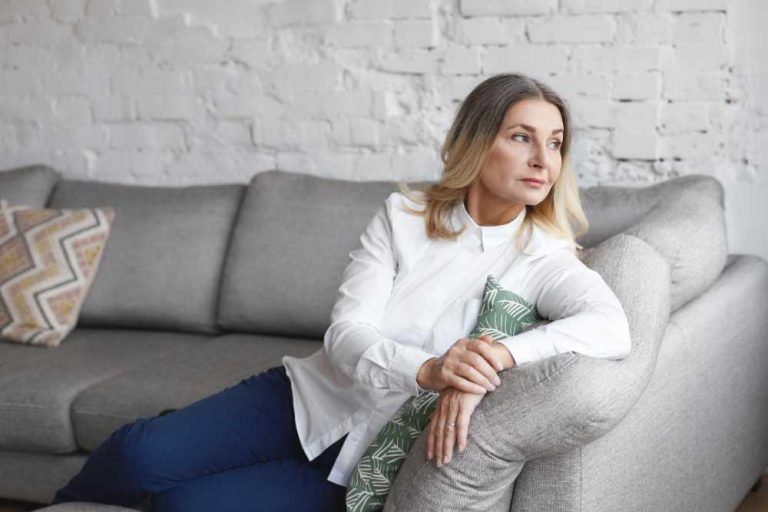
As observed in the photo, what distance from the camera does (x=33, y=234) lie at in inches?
131

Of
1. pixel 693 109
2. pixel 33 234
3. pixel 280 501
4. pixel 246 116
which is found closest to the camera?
pixel 280 501

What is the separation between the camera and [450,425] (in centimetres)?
171

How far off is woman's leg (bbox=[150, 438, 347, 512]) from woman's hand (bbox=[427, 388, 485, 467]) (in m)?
0.34

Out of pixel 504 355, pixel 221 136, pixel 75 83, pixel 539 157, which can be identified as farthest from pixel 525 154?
pixel 75 83

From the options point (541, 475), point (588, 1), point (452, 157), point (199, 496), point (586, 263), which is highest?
point (588, 1)

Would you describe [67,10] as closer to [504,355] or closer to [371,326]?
[371,326]

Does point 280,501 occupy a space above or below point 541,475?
below

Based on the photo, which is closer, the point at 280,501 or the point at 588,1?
the point at 280,501

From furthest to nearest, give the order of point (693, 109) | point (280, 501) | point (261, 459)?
1. point (693, 109)
2. point (261, 459)
3. point (280, 501)

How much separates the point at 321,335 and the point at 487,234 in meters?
1.06

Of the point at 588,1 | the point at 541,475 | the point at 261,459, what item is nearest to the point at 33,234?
the point at 261,459

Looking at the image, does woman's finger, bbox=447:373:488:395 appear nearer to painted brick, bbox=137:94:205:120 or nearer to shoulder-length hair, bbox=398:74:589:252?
shoulder-length hair, bbox=398:74:589:252

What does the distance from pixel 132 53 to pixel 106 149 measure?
338 mm

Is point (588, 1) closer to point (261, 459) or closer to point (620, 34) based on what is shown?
point (620, 34)
